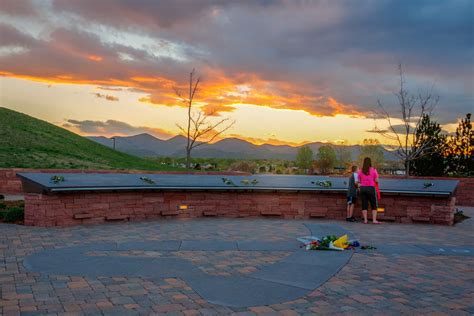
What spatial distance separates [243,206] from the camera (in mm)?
13000

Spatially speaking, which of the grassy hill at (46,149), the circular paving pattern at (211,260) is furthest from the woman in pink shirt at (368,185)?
the grassy hill at (46,149)

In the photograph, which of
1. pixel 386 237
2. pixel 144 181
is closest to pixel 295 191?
pixel 386 237

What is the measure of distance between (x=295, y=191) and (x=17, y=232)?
24.6 feet

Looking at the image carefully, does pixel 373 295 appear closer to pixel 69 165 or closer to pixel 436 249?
pixel 436 249

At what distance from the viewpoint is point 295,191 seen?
13.0 meters

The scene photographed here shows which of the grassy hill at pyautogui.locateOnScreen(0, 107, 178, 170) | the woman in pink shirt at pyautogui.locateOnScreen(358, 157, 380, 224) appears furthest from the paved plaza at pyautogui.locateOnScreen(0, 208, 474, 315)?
the grassy hill at pyautogui.locateOnScreen(0, 107, 178, 170)

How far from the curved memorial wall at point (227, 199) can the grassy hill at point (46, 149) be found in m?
15.3

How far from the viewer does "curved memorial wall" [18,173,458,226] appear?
36.4 ft

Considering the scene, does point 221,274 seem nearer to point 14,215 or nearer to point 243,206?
point 243,206

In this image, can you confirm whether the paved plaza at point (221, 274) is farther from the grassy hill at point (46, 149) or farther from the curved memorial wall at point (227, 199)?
the grassy hill at point (46, 149)

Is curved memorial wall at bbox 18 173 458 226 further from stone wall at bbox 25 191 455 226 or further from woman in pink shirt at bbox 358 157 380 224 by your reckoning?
woman in pink shirt at bbox 358 157 380 224

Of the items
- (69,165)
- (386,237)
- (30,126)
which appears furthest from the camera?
(30,126)

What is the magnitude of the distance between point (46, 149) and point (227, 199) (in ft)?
72.5

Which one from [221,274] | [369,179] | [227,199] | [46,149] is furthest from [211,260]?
[46,149]
